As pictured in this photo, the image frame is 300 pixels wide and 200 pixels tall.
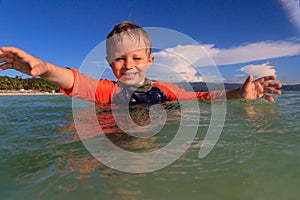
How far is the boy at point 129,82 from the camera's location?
11.0ft

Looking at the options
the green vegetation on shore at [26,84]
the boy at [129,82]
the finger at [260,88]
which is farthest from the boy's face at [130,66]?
the green vegetation on shore at [26,84]

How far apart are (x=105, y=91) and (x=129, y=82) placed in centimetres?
49

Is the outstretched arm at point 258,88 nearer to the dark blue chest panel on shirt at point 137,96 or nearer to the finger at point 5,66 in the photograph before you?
the dark blue chest panel on shirt at point 137,96

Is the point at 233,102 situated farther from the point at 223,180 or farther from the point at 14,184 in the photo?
the point at 14,184

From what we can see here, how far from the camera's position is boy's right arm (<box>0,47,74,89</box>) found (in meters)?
2.49

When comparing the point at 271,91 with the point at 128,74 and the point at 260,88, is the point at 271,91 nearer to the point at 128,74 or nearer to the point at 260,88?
the point at 260,88

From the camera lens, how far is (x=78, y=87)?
3.72 metres

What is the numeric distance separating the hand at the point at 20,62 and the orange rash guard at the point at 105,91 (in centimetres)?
Answer: 84

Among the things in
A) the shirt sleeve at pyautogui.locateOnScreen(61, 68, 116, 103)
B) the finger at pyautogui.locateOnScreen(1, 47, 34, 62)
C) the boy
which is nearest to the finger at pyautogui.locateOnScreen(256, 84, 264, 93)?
the boy

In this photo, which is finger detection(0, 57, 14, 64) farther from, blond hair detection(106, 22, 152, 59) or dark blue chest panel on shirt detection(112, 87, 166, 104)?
dark blue chest panel on shirt detection(112, 87, 166, 104)

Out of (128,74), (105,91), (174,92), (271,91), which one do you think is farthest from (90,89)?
(271,91)

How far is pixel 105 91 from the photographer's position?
4.46m

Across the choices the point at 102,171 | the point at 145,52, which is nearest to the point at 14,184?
the point at 102,171

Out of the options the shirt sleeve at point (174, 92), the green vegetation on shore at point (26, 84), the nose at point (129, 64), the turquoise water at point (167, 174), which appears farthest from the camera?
the green vegetation on shore at point (26, 84)
